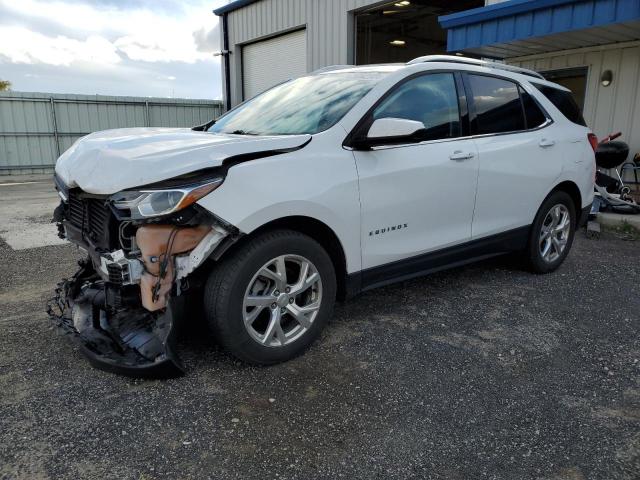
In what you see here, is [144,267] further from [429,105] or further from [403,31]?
[403,31]

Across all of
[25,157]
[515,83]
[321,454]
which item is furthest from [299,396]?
[25,157]

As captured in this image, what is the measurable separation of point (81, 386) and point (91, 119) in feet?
53.9

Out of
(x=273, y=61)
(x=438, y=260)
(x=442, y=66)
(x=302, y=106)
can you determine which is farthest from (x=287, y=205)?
(x=273, y=61)

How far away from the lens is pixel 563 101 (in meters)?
4.98

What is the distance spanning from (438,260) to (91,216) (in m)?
2.37

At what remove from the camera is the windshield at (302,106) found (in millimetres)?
3379

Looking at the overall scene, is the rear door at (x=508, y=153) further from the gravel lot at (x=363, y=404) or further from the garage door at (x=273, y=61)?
the garage door at (x=273, y=61)

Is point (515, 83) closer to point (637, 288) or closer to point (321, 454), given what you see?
point (637, 288)

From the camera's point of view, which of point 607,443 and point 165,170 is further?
point 165,170

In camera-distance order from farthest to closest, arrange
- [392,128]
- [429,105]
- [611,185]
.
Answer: [611,185] → [429,105] → [392,128]

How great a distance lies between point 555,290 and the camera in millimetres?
4574

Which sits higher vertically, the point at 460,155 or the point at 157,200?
the point at 460,155

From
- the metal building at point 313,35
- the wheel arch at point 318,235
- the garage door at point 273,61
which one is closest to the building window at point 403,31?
the metal building at point 313,35

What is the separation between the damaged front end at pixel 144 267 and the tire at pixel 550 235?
3130 mm
